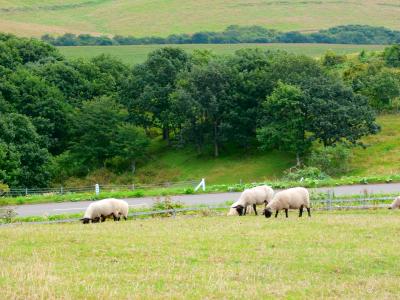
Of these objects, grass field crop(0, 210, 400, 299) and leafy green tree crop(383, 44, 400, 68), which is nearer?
grass field crop(0, 210, 400, 299)

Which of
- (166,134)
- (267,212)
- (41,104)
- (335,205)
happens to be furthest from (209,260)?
(166,134)

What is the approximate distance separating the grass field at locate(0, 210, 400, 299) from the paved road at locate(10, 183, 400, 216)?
39.0 feet

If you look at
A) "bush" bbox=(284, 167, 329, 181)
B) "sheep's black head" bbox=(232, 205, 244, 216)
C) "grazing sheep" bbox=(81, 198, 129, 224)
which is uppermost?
"grazing sheep" bbox=(81, 198, 129, 224)

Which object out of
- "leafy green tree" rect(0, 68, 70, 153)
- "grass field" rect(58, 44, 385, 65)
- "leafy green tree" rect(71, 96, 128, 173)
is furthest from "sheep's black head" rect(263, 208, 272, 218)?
"grass field" rect(58, 44, 385, 65)

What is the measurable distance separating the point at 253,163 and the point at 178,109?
41.4ft

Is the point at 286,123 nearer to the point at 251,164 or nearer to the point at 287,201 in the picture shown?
the point at 251,164

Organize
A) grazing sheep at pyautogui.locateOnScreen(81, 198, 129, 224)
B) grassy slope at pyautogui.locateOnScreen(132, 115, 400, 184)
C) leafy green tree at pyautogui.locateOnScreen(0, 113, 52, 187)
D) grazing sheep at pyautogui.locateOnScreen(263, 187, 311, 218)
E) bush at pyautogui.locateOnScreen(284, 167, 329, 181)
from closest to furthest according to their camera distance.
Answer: grazing sheep at pyautogui.locateOnScreen(263, 187, 311, 218) < grazing sheep at pyautogui.locateOnScreen(81, 198, 129, 224) < bush at pyautogui.locateOnScreen(284, 167, 329, 181) < leafy green tree at pyautogui.locateOnScreen(0, 113, 52, 187) < grassy slope at pyautogui.locateOnScreen(132, 115, 400, 184)

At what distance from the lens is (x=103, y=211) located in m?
35.8

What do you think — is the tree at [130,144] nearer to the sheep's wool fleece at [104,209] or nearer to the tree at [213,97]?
the tree at [213,97]

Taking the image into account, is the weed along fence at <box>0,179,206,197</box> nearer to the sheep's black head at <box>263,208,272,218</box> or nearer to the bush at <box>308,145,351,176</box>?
the bush at <box>308,145,351,176</box>

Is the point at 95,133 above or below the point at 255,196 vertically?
below

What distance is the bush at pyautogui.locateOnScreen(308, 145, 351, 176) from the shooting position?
7006cm

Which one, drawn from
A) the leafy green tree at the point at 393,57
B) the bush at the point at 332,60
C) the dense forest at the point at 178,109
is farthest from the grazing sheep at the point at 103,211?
the bush at the point at 332,60

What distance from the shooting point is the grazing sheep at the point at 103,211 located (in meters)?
35.8
